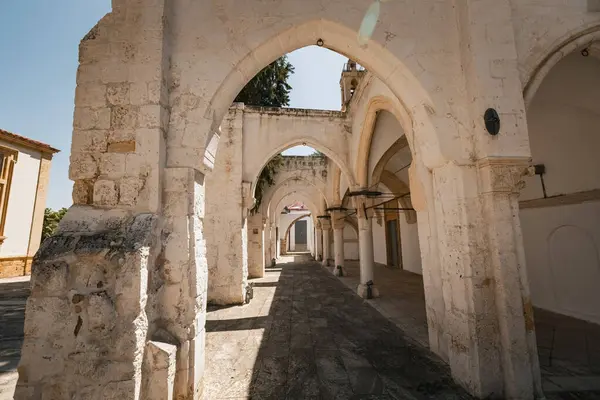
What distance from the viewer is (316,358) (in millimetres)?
2883

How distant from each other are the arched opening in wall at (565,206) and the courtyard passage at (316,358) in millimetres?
1790

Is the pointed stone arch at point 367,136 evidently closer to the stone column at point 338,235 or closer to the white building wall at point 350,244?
the stone column at point 338,235

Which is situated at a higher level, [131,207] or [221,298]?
[131,207]

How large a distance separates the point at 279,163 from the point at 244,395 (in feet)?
29.1

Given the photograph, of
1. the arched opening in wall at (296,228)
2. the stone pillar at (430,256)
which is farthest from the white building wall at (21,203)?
the arched opening in wall at (296,228)

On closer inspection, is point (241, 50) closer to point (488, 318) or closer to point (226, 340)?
point (488, 318)

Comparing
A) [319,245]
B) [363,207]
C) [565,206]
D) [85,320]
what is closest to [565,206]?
[565,206]

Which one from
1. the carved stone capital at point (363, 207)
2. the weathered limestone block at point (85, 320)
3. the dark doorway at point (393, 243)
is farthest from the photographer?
the dark doorway at point (393, 243)

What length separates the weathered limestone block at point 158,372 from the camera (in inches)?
66.0

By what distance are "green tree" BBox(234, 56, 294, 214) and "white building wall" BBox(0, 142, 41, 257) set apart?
394 inches

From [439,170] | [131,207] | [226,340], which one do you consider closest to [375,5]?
[439,170]

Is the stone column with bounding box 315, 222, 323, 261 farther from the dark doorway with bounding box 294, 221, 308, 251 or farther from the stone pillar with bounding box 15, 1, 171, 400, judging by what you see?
the dark doorway with bounding box 294, 221, 308, 251

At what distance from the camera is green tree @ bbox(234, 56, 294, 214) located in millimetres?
9203

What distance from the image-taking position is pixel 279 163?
10.5 metres
